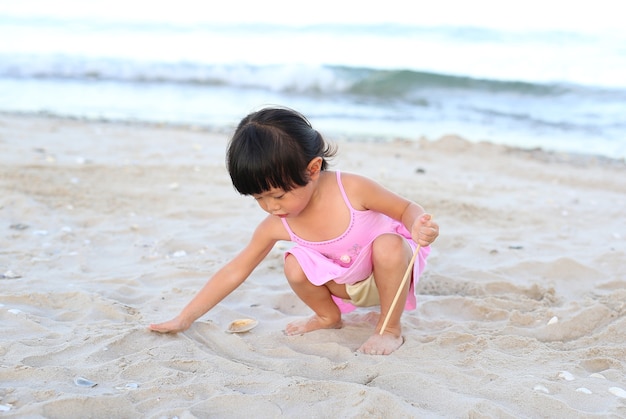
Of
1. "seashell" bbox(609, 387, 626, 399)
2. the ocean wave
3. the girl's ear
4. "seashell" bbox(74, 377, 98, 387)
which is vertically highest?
the ocean wave

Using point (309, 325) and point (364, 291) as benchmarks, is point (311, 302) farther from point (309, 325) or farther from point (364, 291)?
point (364, 291)

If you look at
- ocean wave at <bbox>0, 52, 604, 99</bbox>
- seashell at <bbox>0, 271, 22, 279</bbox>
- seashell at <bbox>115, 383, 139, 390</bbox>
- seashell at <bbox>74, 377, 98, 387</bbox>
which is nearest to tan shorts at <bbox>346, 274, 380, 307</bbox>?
seashell at <bbox>115, 383, 139, 390</bbox>

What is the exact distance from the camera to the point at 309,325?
2932mm

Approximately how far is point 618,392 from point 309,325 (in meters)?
1.22

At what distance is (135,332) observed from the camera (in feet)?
8.97

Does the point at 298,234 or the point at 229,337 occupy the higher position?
the point at 298,234

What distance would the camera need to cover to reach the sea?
985cm

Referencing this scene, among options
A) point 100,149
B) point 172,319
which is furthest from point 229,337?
point 100,149

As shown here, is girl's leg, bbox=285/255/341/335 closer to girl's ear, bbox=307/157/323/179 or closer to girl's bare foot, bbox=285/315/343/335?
girl's bare foot, bbox=285/315/343/335

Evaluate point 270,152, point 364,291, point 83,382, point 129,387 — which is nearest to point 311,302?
point 364,291

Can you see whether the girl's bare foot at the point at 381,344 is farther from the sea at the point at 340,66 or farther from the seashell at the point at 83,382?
the sea at the point at 340,66

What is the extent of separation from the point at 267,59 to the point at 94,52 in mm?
4266

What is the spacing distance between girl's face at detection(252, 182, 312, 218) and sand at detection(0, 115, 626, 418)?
56cm

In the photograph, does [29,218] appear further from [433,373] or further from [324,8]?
[324,8]
